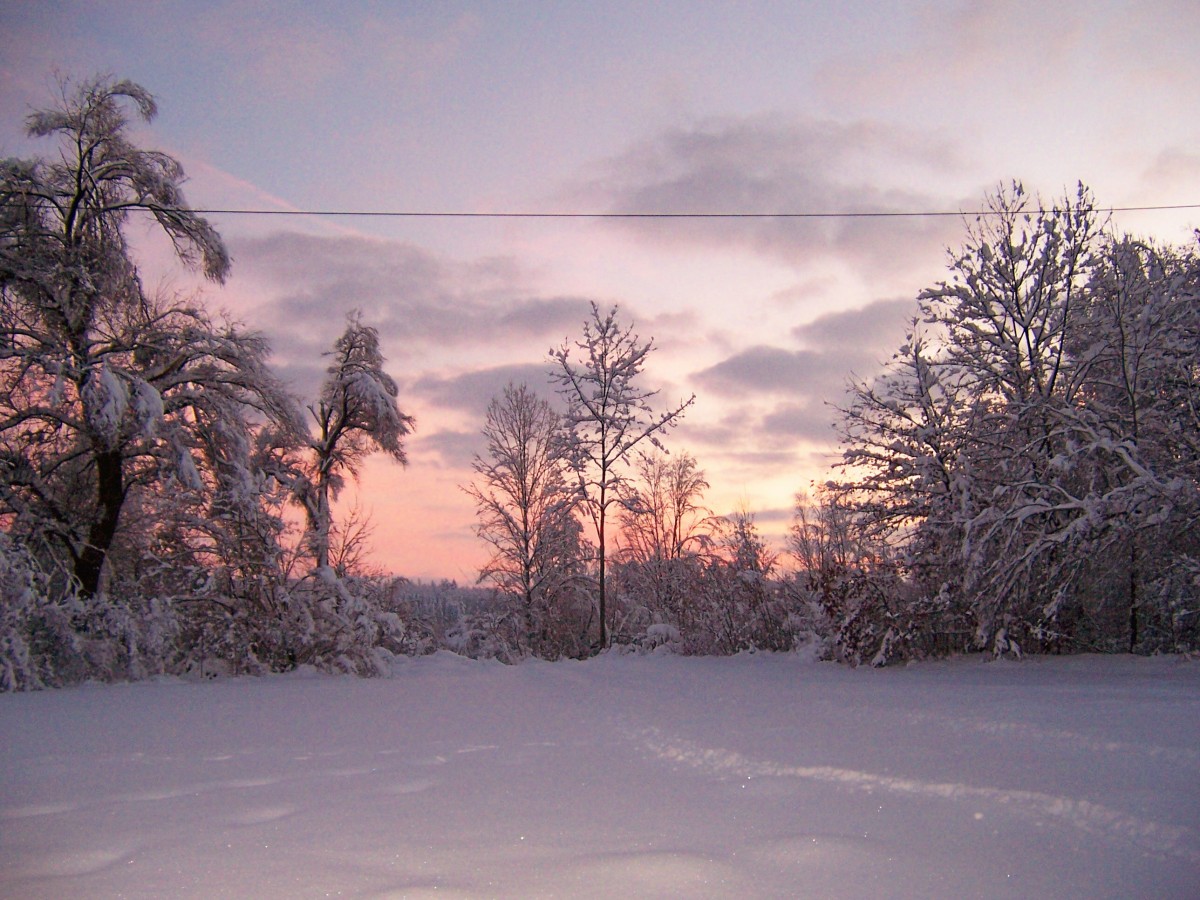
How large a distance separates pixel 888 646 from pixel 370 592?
8.28 meters

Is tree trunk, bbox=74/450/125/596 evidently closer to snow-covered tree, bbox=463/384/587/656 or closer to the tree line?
the tree line

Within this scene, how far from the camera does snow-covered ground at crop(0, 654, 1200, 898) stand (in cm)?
267

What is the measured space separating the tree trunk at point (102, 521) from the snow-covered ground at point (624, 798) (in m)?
4.40

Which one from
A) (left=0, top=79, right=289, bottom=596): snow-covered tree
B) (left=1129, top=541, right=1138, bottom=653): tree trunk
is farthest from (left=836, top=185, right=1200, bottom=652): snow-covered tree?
(left=0, top=79, right=289, bottom=596): snow-covered tree

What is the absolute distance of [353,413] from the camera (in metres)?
17.9

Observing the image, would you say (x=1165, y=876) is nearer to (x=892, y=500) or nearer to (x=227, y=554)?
(x=892, y=500)

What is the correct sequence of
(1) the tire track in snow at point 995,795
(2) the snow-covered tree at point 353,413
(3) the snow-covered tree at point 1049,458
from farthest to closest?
(2) the snow-covered tree at point 353,413 < (3) the snow-covered tree at point 1049,458 < (1) the tire track in snow at point 995,795

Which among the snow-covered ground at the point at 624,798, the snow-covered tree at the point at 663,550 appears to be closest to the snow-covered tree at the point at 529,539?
the snow-covered tree at the point at 663,550

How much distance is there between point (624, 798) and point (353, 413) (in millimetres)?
15626

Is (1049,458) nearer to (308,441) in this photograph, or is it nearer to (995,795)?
(995,795)

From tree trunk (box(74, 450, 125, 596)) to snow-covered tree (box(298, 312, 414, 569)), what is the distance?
6.07 meters

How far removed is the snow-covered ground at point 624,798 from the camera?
2.67 meters

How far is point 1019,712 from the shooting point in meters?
5.51

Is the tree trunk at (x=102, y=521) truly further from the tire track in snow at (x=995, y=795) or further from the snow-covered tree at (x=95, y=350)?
the tire track in snow at (x=995, y=795)
